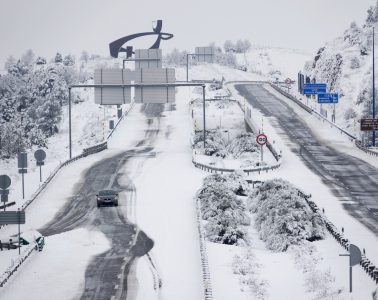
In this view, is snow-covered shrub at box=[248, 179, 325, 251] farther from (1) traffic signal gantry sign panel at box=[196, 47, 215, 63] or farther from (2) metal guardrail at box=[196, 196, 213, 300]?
(1) traffic signal gantry sign panel at box=[196, 47, 215, 63]

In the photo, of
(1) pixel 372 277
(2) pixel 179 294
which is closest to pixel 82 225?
(2) pixel 179 294

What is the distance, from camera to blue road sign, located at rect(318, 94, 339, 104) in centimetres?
9275

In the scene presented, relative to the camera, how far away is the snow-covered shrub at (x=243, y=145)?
75.0 meters

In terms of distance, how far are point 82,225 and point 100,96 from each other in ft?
111

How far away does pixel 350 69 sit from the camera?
12131 centimetres

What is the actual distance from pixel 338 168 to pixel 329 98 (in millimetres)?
31104

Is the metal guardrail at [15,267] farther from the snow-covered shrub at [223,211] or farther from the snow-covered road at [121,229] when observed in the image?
the snow-covered shrub at [223,211]

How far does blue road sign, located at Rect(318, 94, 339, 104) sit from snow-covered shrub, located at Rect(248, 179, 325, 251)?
48233 millimetres

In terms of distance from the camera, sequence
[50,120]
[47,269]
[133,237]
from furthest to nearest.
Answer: [50,120] → [133,237] → [47,269]

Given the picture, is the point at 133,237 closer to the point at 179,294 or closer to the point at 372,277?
the point at 179,294

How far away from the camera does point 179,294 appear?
96.8 ft

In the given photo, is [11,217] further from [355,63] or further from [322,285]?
[355,63]

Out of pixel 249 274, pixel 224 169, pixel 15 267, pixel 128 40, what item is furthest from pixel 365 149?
pixel 128 40

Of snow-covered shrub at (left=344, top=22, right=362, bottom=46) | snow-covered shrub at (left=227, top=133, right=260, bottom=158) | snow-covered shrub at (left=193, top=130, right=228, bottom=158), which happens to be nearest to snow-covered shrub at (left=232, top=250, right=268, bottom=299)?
snow-covered shrub at (left=193, top=130, right=228, bottom=158)
